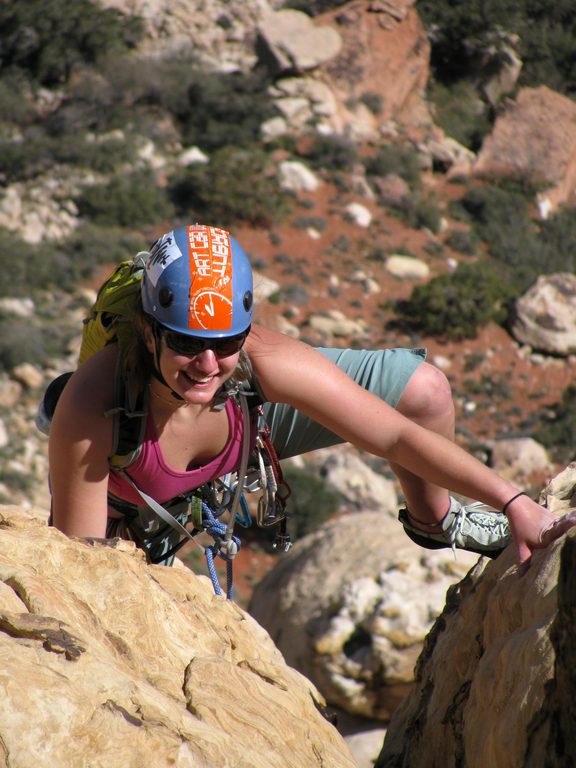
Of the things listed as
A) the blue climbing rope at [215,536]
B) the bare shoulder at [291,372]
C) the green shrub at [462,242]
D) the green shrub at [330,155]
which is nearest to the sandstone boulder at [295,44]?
the green shrub at [330,155]

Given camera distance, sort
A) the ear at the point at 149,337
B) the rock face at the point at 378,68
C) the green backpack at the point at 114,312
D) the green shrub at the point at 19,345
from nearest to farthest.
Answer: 1. the ear at the point at 149,337
2. the green backpack at the point at 114,312
3. the green shrub at the point at 19,345
4. the rock face at the point at 378,68

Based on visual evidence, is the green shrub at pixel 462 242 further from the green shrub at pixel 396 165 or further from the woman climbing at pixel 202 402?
the woman climbing at pixel 202 402

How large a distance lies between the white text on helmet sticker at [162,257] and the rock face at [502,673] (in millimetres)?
1247

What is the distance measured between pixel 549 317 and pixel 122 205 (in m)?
7.53

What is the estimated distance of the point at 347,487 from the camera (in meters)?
10.5

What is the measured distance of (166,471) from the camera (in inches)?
105

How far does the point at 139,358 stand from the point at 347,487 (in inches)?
323

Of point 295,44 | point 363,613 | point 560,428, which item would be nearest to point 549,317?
point 560,428

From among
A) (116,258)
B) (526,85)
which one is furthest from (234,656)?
(526,85)

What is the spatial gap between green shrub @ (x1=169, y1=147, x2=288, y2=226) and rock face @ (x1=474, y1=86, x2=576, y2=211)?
6.54 meters

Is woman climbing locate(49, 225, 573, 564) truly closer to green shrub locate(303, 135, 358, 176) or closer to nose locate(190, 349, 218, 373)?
nose locate(190, 349, 218, 373)

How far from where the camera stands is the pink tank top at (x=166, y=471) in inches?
103

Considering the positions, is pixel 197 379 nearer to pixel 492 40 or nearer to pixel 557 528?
pixel 557 528

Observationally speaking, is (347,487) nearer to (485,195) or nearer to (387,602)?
(387,602)
